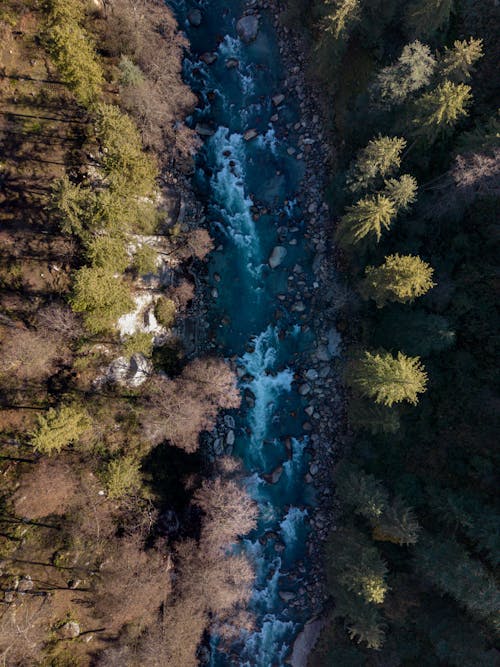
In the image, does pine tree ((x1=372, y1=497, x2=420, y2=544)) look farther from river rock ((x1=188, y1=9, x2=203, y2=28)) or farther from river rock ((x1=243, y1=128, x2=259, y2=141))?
river rock ((x1=188, y1=9, x2=203, y2=28))

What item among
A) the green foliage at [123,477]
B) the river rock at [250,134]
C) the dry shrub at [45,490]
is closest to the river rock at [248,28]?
the river rock at [250,134]

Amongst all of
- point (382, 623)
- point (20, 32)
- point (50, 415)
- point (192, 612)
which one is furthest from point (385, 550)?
point (20, 32)

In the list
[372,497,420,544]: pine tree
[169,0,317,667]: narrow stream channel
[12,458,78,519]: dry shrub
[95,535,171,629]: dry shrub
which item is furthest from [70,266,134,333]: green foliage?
[372,497,420,544]: pine tree

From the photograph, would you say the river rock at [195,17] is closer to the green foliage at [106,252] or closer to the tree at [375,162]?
the tree at [375,162]

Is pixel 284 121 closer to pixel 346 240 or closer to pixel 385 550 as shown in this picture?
pixel 346 240

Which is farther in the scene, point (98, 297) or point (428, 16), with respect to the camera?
point (98, 297)

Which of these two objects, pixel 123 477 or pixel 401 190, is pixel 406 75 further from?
pixel 123 477

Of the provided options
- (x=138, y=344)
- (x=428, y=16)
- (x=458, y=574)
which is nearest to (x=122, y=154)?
(x=138, y=344)
